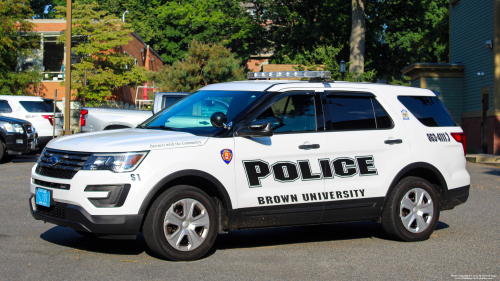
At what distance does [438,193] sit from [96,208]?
436 cm

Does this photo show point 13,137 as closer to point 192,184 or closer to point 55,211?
point 55,211

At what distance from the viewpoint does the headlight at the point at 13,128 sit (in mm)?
15969

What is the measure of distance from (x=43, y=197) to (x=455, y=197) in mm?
5005

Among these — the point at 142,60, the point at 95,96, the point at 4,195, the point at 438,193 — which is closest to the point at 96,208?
the point at 438,193

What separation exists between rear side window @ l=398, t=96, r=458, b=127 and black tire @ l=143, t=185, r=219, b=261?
9.83ft

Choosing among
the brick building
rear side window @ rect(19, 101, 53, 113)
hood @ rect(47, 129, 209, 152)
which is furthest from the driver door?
the brick building

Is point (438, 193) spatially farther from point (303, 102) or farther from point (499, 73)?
point (499, 73)

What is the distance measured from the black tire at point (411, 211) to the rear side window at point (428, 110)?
804 millimetres

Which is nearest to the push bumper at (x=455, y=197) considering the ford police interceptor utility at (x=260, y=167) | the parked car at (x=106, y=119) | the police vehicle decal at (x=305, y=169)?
the ford police interceptor utility at (x=260, y=167)

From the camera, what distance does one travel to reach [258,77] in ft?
24.3

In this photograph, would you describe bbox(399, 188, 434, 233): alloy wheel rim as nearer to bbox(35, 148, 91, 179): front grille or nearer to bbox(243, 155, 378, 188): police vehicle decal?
bbox(243, 155, 378, 188): police vehicle decal

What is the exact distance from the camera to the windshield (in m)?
6.04

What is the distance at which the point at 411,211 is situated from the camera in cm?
674

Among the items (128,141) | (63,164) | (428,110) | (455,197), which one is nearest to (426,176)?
(455,197)
